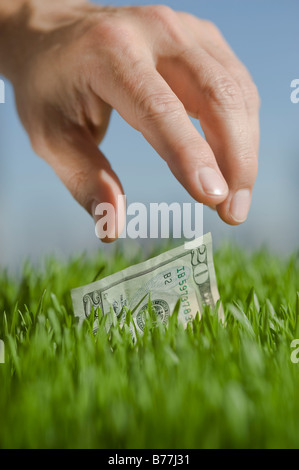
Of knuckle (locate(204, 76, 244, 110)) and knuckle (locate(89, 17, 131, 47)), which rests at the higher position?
knuckle (locate(89, 17, 131, 47))

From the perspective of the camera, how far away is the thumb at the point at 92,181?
1546mm

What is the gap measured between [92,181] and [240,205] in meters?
0.53

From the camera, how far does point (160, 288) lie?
1.42 m

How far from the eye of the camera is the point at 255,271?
222 centimetres

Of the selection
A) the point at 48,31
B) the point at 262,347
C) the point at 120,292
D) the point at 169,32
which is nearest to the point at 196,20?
the point at 169,32

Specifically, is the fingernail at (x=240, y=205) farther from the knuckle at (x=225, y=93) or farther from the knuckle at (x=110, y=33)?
the knuckle at (x=110, y=33)

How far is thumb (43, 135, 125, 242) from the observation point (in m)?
1.55

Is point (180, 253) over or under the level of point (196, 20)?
under

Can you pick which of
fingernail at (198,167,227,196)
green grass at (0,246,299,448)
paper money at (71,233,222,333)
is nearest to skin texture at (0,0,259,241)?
fingernail at (198,167,227,196)

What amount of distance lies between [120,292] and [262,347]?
1.49ft

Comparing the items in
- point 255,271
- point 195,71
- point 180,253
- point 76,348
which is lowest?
point 76,348

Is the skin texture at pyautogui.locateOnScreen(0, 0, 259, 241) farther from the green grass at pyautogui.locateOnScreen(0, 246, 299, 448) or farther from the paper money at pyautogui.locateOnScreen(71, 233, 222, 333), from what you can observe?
the green grass at pyautogui.locateOnScreen(0, 246, 299, 448)

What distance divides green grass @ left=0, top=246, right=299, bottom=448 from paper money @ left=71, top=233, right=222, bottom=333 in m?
0.11

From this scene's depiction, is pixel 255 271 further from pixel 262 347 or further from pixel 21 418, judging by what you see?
pixel 21 418
